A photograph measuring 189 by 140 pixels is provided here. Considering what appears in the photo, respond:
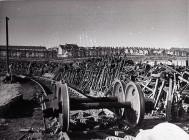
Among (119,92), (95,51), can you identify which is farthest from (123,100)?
(95,51)

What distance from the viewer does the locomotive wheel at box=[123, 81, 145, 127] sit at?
3402 mm

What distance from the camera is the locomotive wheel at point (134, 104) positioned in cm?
340

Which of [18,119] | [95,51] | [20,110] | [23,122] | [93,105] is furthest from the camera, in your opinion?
[95,51]

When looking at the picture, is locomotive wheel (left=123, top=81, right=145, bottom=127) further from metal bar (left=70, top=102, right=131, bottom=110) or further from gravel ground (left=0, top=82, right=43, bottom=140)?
gravel ground (left=0, top=82, right=43, bottom=140)

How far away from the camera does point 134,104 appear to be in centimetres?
363

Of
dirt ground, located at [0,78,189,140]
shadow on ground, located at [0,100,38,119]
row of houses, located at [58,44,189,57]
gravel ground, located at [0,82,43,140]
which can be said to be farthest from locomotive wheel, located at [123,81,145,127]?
row of houses, located at [58,44,189,57]

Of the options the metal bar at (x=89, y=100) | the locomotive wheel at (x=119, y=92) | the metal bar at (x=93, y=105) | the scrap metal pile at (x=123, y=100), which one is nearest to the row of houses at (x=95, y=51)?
the scrap metal pile at (x=123, y=100)

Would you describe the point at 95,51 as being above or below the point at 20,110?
above

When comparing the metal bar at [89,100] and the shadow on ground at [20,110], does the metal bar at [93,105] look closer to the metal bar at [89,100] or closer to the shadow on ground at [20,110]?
the metal bar at [89,100]

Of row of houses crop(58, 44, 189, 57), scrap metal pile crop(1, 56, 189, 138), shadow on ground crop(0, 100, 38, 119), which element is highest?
row of houses crop(58, 44, 189, 57)

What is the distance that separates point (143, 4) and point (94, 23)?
123 centimetres

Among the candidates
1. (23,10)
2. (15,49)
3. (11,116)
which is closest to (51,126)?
(11,116)

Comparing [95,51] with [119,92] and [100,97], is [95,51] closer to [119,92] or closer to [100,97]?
[119,92]

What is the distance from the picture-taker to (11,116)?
17.2ft
